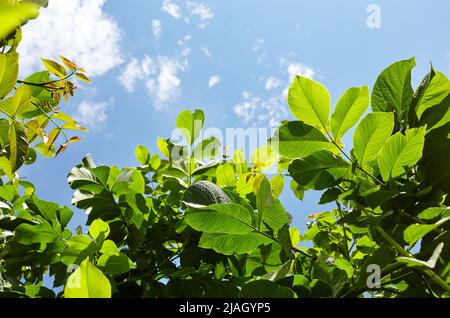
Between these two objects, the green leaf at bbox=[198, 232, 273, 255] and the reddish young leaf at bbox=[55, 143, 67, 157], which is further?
the reddish young leaf at bbox=[55, 143, 67, 157]

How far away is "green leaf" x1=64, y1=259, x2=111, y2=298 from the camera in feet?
1.40

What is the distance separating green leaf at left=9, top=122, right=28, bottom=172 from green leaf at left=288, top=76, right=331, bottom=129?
Answer: 25.2 inches

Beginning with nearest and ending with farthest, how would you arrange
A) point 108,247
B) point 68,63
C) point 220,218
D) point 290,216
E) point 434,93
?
1. point 220,218
2. point 434,93
3. point 108,247
4. point 290,216
5. point 68,63

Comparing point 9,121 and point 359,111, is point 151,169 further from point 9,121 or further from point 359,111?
point 359,111

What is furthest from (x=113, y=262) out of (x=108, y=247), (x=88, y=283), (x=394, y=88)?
(x=394, y=88)

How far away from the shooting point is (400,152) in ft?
2.41

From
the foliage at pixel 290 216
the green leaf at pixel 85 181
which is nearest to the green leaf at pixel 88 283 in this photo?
the foliage at pixel 290 216

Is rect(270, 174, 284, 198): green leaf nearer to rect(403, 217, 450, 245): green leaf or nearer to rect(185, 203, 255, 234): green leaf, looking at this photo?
rect(185, 203, 255, 234): green leaf

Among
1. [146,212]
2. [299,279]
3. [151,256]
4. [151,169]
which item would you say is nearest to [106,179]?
[146,212]

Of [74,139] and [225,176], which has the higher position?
[74,139]

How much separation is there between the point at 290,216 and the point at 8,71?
841 millimetres

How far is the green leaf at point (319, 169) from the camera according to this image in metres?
0.81

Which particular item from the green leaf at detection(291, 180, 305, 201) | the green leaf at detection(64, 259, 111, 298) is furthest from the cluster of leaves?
the green leaf at detection(291, 180, 305, 201)

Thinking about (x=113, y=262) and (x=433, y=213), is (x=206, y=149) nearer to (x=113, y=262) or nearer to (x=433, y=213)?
(x=113, y=262)
